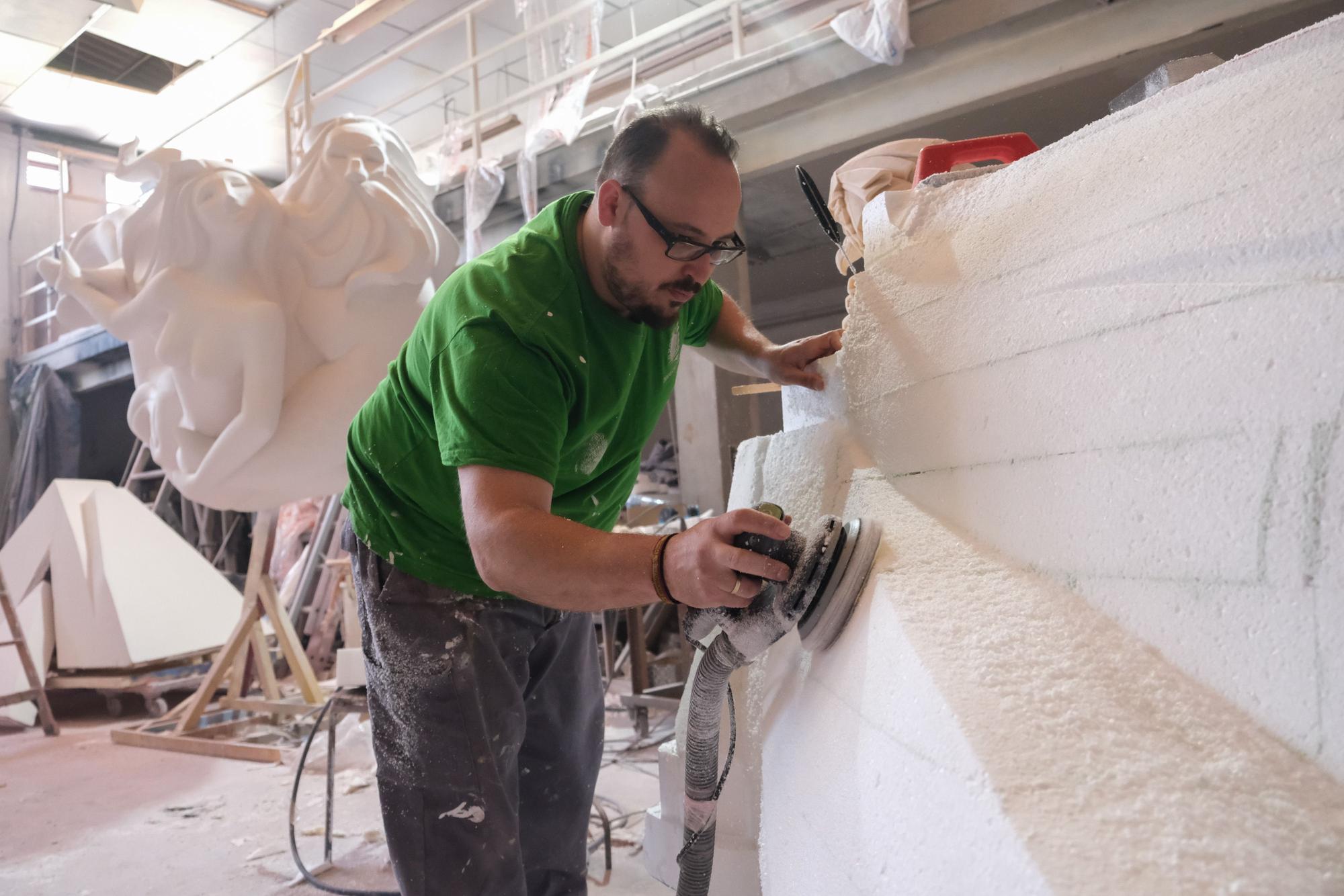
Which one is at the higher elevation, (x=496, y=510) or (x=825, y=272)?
(x=825, y=272)

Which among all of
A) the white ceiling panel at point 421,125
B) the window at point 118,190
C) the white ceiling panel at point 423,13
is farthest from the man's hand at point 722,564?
the window at point 118,190

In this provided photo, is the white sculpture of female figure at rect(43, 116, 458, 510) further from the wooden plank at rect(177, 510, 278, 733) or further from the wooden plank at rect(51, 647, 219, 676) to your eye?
the wooden plank at rect(51, 647, 219, 676)

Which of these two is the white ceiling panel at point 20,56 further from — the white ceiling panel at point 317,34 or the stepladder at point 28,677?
the stepladder at point 28,677

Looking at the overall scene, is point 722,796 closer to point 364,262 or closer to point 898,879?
point 898,879

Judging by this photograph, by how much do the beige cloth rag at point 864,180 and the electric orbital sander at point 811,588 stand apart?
0.87m

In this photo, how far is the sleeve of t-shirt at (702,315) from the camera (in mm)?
1869

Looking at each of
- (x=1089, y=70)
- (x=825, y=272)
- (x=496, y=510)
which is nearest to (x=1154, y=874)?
(x=496, y=510)

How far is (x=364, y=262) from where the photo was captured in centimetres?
352

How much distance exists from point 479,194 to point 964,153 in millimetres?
4275

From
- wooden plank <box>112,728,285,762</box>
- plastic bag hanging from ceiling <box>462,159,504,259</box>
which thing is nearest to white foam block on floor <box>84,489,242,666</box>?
wooden plank <box>112,728,285,762</box>

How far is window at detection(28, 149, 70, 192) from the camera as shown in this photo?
1011 cm

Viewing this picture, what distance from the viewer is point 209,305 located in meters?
3.43

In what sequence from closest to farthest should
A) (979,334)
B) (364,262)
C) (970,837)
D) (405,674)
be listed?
1. (970,837)
2. (979,334)
3. (405,674)
4. (364,262)

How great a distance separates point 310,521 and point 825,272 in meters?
4.84
